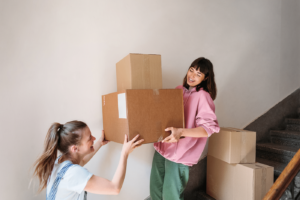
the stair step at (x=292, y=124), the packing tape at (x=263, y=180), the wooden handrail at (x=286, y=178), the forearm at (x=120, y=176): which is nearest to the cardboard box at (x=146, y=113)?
the forearm at (x=120, y=176)

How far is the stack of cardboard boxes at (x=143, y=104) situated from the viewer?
0.96m

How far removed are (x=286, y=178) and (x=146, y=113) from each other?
78 cm

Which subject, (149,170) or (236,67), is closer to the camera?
(149,170)

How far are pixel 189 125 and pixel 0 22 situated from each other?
52.0 inches

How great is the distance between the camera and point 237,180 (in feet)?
4.79

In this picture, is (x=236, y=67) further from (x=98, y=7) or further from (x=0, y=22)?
(x=0, y=22)

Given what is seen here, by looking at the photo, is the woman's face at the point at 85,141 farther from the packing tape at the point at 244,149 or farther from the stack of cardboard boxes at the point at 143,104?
the packing tape at the point at 244,149

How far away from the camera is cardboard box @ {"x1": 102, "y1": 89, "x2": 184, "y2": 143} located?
0.96m

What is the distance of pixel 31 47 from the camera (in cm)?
119

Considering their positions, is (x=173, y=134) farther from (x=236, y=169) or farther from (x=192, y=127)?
(x=236, y=169)

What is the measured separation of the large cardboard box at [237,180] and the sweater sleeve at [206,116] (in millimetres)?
502

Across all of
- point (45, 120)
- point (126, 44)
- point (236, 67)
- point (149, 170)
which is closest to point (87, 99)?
point (45, 120)

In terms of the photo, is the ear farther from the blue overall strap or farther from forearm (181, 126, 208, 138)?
forearm (181, 126, 208, 138)

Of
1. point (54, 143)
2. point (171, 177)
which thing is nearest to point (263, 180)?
point (171, 177)
